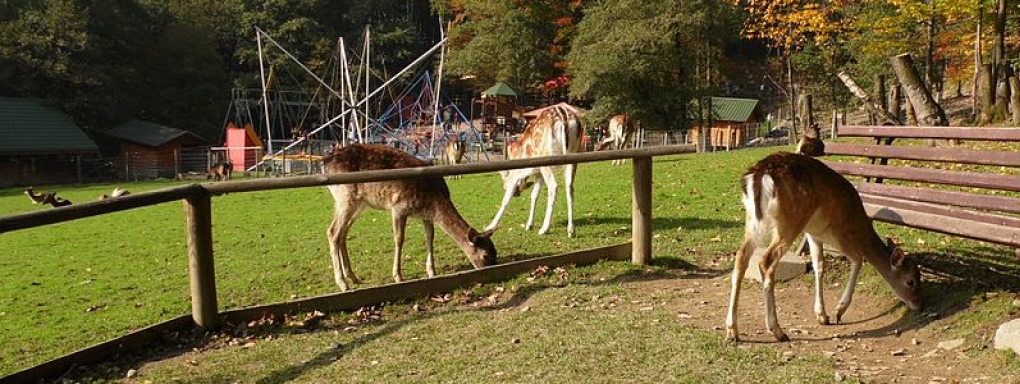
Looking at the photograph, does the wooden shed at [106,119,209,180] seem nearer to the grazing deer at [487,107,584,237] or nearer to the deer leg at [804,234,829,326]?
the grazing deer at [487,107,584,237]

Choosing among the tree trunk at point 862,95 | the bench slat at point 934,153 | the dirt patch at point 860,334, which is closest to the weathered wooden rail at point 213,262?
the dirt patch at point 860,334

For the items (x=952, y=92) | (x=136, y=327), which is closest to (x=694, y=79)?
(x=952, y=92)

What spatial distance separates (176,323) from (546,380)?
10.4 ft

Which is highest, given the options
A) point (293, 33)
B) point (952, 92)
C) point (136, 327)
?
point (293, 33)

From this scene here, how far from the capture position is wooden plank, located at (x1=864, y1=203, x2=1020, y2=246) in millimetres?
4980

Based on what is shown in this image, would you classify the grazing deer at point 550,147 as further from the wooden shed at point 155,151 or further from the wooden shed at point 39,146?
the wooden shed at point 39,146

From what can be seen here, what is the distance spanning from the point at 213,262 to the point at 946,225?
5728 mm

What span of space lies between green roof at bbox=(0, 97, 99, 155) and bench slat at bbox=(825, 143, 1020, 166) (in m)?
36.4

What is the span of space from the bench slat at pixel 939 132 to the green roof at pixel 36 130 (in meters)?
36.4

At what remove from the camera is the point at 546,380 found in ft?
16.0

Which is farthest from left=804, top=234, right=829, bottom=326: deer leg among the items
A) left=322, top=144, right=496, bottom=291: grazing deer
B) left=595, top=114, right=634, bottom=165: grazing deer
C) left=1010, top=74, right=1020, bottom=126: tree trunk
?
left=595, top=114, right=634, bottom=165: grazing deer

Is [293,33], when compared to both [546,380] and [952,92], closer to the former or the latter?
[952,92]

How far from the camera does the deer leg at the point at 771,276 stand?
5348mm

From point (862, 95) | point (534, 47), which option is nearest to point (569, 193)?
point (862, 95)
